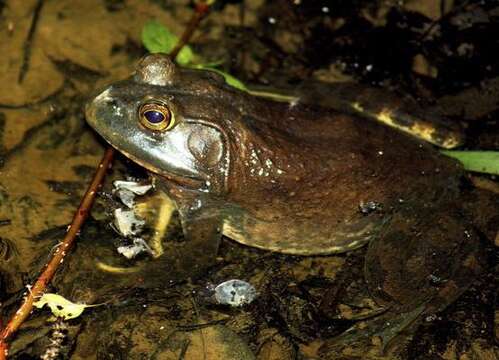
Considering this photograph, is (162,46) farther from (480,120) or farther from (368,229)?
(480,120)

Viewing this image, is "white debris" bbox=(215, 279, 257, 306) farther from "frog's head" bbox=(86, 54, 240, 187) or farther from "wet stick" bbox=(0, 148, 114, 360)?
"wet stick" bbox=(0, 148, 114, 360)

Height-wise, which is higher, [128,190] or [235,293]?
[128,190]

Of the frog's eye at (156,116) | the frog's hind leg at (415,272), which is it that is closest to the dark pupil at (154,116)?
the frog's eye at (156,116)

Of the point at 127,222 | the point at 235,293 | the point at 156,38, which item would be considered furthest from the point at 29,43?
the point at 235,293

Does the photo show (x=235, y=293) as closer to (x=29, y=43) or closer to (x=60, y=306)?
(x=60, y=306)

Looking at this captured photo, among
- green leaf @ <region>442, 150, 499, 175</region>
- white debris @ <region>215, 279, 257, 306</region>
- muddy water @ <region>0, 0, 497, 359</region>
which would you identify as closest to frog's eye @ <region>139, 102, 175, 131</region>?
muddy water @ <region>0, 0, 497, 359</region>

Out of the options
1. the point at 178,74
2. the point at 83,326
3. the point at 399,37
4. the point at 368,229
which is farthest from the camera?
the point at 399,37

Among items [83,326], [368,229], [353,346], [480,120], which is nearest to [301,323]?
[353,346]
